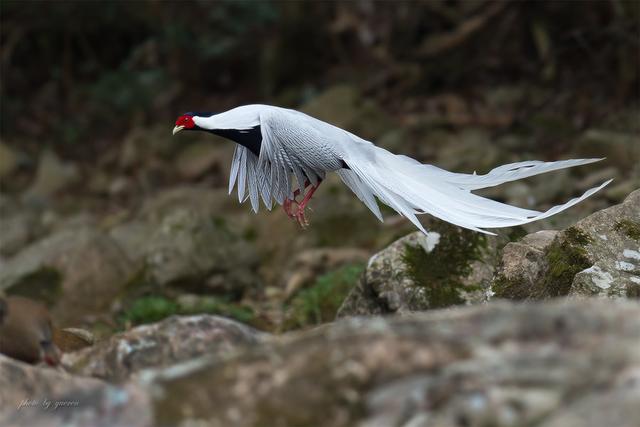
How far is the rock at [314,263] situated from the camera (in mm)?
7883

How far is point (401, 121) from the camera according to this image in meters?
12.5

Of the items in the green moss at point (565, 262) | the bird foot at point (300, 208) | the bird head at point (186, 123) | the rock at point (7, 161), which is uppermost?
the rock at point (7, 161)

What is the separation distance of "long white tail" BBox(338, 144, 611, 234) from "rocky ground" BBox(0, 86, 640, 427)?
0.72 ft

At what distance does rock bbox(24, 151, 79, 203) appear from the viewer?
529 inches

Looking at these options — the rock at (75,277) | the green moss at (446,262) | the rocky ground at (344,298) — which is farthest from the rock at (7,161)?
the green moss at (446,262)

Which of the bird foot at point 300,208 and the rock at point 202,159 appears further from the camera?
the rock at point 202,159

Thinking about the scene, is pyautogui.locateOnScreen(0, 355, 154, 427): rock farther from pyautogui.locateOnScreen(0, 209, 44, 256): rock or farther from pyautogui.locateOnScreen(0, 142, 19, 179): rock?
pyautogui.locateOnScreen(0, 142, 19, 179): rock

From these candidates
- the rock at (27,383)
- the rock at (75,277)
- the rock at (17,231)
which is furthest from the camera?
the rock at (17,231)

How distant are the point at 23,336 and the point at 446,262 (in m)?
2.09

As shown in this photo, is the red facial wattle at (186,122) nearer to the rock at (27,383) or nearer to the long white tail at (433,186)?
the long white tail at (433,186)

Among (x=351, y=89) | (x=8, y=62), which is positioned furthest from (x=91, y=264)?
(x=8, y=62)

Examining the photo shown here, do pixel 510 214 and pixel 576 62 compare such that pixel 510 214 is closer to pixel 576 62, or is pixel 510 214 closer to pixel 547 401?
pixel 547 401

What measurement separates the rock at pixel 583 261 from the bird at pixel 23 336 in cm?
191

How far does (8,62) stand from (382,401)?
14.1 metres
